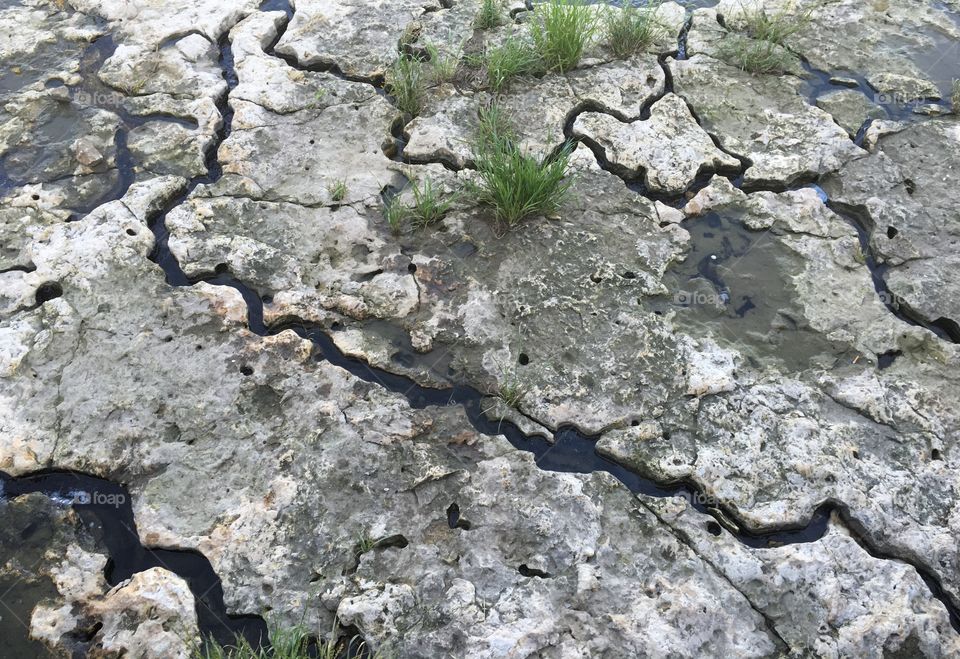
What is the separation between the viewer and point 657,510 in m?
2.47

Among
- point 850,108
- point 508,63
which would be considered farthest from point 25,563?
point 850,108

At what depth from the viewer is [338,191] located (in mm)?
3283

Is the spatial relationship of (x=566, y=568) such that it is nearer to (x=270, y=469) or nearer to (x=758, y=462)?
(x=758, y=462)

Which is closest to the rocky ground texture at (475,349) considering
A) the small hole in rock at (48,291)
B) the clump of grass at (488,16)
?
the small hole in rock at (48,291)

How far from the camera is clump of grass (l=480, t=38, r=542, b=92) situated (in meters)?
3.82

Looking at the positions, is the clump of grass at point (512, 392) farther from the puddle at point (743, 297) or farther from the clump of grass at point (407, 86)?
the clump of grass at point (407, 86)

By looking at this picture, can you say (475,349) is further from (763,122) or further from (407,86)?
(763,122)

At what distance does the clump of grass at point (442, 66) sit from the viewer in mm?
3842

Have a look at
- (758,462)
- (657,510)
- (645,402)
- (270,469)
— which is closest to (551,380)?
(645,402)
